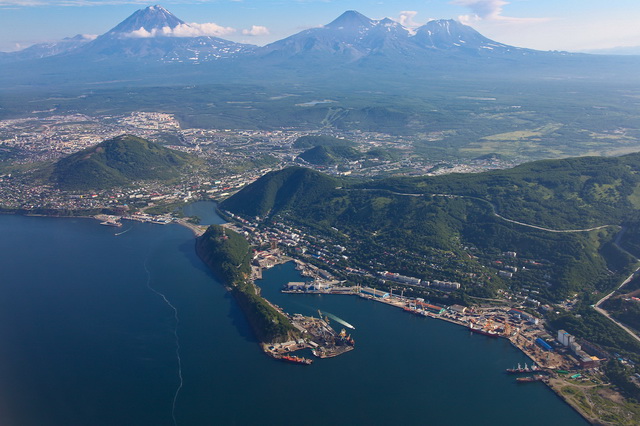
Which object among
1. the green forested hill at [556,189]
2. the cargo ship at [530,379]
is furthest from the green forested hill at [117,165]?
the cargo ship at [530,379]

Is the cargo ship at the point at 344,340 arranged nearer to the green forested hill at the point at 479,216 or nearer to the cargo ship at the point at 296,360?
the cargo ship at the point at 296,360

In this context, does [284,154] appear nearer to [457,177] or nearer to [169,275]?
[457,177]

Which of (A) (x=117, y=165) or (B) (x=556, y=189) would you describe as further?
(A) (x=117, y=165)

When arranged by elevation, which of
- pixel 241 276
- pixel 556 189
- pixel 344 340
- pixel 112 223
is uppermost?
pixel 556 189

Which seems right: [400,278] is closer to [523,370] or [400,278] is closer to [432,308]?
[432,308]

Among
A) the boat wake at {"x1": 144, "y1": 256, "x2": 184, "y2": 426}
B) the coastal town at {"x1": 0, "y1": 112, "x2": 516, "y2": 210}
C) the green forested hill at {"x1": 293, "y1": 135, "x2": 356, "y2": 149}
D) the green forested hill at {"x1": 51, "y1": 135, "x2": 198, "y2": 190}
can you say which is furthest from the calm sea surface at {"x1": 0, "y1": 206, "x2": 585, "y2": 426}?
the green forested hill at {"x1": 293, "y1": 135, "x2": 356, "y2": 149}

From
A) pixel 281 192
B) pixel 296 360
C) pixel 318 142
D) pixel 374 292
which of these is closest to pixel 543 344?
pixel 374 292

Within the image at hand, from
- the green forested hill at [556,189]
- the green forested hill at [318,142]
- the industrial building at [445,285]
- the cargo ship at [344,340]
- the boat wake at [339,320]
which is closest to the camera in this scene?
the cargo ship at [344,340]
